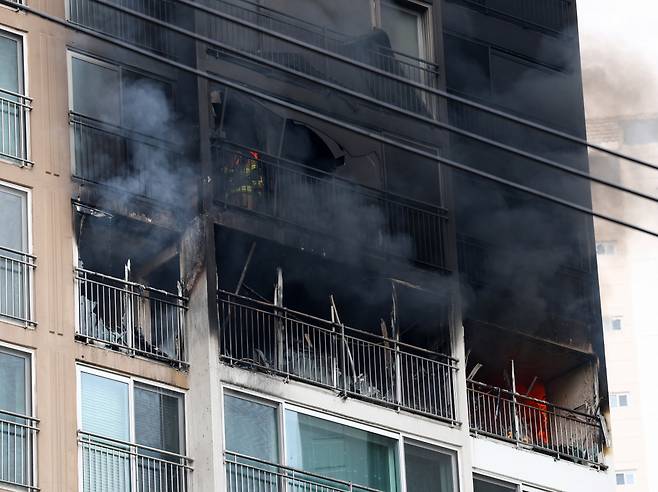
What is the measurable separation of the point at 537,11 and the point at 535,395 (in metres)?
6.94

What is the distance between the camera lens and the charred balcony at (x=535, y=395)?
37.8 metres

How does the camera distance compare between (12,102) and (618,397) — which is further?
(618,397)

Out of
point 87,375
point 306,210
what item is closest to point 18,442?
point 87,375

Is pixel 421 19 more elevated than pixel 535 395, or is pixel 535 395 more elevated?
pixel 421 19

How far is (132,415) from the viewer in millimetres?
32500

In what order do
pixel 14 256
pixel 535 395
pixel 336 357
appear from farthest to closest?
1. pixel 535 395
2. pixel 336 357
3. pixel 14 256

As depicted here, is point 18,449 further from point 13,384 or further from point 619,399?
point 619,399

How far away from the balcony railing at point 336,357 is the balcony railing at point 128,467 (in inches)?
73.6

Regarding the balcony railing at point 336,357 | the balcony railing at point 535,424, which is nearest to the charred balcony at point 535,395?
the balcony railing at point 535,424

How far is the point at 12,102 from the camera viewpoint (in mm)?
33344

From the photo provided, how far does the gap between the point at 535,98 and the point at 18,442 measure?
13.5 m

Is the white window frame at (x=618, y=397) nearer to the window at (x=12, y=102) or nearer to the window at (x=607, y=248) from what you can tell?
the window at (x=607, y=248)

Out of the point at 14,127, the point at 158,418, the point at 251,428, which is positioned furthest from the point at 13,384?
the point at 14,127

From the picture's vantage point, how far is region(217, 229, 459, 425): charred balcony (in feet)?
113
